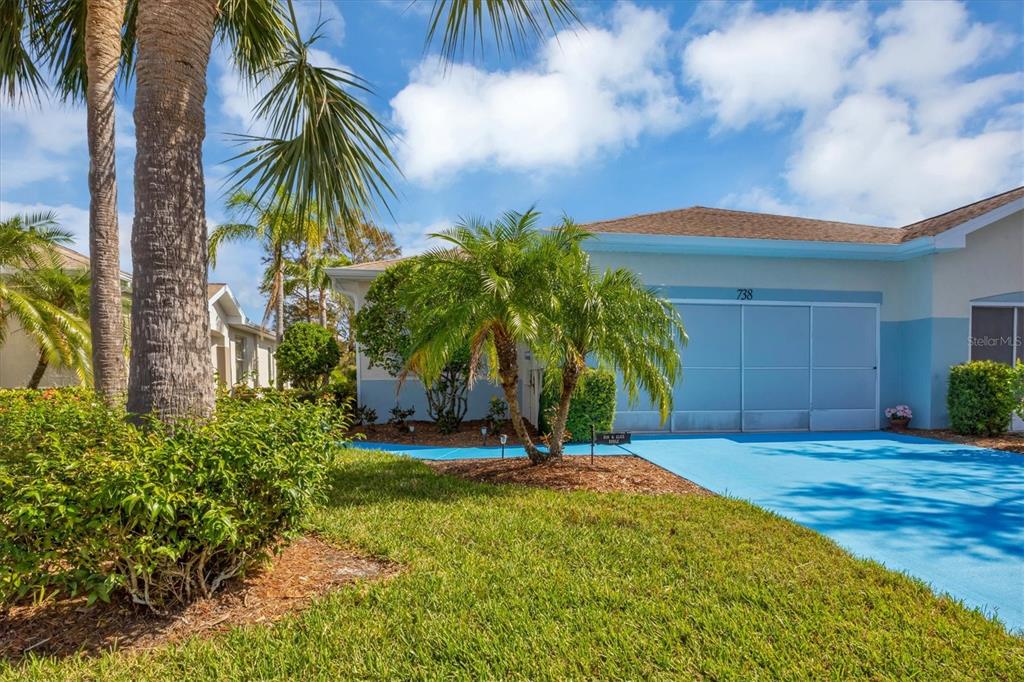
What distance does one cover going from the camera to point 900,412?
11.3 m

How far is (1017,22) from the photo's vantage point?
21.8ft

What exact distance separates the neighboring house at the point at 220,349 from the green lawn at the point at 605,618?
234 centimetres

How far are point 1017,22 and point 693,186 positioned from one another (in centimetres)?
678

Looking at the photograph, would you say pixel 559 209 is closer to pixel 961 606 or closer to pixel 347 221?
pixel 347 221

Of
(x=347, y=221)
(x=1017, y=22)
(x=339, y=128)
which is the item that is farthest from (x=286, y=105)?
(x=1017, y=22)

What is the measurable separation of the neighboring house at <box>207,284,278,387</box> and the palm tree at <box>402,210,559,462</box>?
11281 millimetres

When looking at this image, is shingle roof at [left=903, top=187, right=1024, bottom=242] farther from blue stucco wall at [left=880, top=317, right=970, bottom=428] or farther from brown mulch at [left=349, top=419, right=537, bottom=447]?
brown mulch at [left=349, top=419, right=537, bottom=447]

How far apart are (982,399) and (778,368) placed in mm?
3695

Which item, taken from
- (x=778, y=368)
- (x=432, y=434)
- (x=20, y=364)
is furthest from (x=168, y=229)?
(x=20, y=364)

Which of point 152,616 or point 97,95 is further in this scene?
point 97,95

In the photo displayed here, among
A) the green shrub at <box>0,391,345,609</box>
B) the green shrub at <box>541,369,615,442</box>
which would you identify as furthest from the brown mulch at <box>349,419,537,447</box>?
the green shrub at <box>0,391,345,609</box>

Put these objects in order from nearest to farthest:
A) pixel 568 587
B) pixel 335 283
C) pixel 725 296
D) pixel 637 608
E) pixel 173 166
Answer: pixel 637 608
pixel 568 587
pixel 173 166
pixel 725 296
pixel 335 283

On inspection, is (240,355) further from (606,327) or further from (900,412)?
(900,412)

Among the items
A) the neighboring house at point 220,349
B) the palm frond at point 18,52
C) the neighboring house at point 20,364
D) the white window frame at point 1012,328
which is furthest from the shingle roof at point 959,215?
the neighboring house at point 20,364
